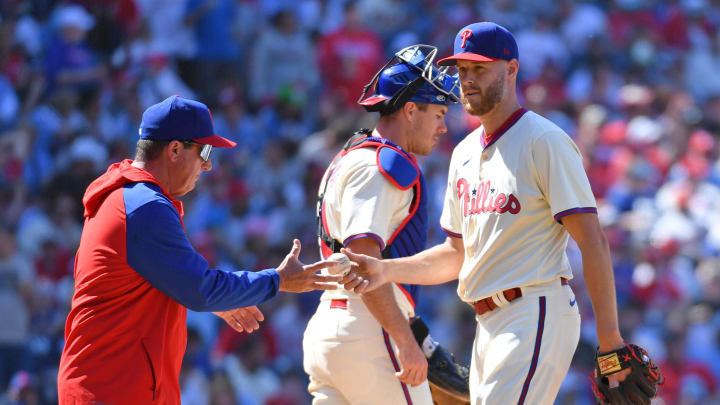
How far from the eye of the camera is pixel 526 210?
4.52m

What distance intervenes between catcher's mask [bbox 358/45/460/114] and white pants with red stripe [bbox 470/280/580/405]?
125 centimetres

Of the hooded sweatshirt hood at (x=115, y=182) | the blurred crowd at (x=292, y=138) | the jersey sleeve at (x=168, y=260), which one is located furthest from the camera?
the blurred crowd at (x=292, y=138)

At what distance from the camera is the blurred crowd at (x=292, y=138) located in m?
9.92

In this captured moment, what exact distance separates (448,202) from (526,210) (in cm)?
62

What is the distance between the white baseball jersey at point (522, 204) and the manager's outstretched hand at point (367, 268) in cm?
40

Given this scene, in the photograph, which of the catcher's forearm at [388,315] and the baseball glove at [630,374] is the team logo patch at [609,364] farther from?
the catcher's forearm at [388,315]

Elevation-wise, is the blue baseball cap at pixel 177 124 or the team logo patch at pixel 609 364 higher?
the blue baseball cap at pixel 177 124

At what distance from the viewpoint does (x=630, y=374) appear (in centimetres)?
433

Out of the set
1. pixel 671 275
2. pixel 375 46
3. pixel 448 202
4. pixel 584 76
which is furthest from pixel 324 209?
pixel 584 76

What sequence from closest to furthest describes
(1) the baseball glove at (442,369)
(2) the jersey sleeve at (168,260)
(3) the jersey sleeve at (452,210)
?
(2) the jersey sleeve at (168,260) < (3) the jersey sleeve at (452,210) < (1) the baseball glove at (442,369)

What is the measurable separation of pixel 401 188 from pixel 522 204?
2.29 feet

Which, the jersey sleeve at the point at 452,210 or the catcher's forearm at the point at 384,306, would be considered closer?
the catcher's forearm at the point at 384,306

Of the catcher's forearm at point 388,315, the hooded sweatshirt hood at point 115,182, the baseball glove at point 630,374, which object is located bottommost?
the baseball glove at point 630,374

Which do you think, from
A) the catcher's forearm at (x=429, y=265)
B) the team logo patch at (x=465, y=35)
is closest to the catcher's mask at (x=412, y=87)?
the team logo patch at (x=465, y=35)
